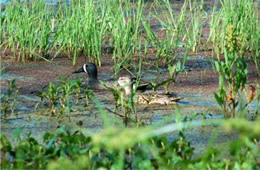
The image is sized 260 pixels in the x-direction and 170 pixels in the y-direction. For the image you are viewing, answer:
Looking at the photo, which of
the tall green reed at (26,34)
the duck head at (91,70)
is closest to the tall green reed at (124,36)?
the duck head at (91,70)

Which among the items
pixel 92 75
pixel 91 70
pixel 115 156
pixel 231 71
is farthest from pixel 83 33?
pixel 115 156

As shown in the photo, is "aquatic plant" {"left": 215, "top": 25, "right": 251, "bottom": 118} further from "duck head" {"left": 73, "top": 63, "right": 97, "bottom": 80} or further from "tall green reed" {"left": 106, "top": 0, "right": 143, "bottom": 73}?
"tall green reed" {"left": 106, "top": 0, "right": 143, "bottom": 73}

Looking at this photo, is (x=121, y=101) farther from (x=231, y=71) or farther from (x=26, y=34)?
(x=26, y=34)

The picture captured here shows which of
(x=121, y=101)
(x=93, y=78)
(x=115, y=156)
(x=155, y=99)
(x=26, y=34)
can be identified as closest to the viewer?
(x=115, y=156)

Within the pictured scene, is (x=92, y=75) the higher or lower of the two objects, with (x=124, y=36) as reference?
lower

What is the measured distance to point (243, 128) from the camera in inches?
81.6

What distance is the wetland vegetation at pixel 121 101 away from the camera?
11.1ft

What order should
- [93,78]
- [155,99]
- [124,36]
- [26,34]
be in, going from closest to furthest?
1. [155,99]
2. [93,78]
3. [124,36]
4. [26,34]

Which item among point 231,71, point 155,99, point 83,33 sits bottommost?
point 155,99

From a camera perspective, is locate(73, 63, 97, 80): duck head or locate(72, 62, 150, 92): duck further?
locate(73, 63, 97, 80): duck head

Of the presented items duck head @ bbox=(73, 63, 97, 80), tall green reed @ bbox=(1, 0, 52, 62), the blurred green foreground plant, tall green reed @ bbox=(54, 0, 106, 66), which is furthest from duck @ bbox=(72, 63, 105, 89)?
the blurred green foreground plant

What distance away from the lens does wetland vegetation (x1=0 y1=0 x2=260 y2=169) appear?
340cm

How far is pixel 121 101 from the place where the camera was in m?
4.67

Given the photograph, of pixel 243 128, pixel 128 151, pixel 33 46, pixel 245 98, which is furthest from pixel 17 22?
pixel 243 128
